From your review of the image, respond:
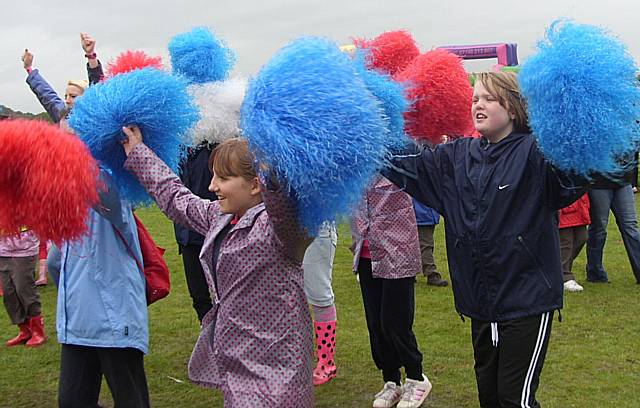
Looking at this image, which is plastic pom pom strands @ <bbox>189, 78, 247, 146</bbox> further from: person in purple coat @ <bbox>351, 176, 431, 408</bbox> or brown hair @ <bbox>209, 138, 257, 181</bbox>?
brown hair @ <bbox>209, 138, 257, 181</bbox>

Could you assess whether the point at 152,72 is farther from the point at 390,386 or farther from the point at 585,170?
the point at 390,386

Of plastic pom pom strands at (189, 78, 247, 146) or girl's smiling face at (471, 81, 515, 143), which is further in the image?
plastic pom pom strands at (189, 78, 247, 146)

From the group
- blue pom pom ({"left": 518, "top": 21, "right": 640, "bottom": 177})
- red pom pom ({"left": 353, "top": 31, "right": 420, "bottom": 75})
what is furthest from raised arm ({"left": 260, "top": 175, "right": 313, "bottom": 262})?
red pom pom ({"left": 353, "top": 31, "right": 420, "bottom": 75})

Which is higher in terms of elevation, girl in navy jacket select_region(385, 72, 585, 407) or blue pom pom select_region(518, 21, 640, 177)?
blue pom pom select_region(518, 21, 640, 177)

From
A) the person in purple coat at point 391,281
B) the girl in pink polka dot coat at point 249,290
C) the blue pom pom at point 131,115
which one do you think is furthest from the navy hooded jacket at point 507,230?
the blue pom pom at point 131,115

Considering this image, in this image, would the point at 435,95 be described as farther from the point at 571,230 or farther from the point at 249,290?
the point at 571,230

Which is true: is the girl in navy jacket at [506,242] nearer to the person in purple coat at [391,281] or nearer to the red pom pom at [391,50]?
the red pom pom at [391,50]

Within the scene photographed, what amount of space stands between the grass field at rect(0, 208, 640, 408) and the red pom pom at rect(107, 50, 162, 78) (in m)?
1.99

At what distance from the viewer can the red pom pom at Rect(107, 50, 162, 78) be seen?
149 inches

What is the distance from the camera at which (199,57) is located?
4.84 metres

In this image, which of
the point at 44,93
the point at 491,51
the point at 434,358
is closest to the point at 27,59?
the point at 44,93

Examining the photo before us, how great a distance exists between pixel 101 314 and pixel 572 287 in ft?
18.3

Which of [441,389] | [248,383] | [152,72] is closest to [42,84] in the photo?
[152,72]

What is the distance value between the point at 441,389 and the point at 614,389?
3.58ft
